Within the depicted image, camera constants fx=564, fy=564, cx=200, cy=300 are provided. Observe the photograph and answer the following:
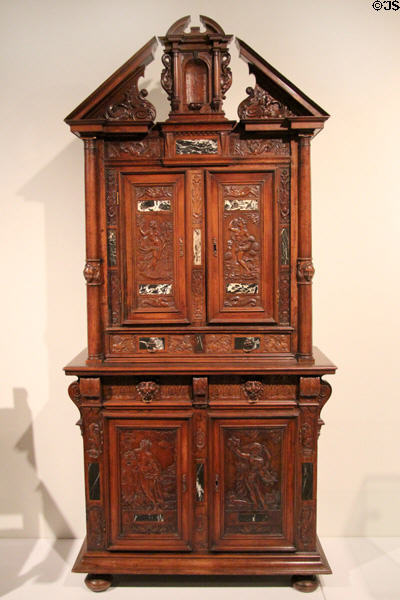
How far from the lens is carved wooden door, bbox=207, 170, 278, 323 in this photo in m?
2.88

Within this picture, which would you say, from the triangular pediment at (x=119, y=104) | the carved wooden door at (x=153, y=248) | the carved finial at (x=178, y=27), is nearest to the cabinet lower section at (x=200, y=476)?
the carved wooden door at (x=153, y=248)

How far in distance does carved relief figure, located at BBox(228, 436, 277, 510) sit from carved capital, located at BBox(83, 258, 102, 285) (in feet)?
3.53

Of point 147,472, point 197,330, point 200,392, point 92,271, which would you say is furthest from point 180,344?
point 147,472

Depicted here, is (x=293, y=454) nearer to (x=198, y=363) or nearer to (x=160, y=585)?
(x=198, y=363)

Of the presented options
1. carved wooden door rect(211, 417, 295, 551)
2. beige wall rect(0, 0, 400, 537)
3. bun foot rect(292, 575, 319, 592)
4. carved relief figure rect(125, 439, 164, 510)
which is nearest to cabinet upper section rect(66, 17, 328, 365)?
carved wooden door rect(211, 417, 295, 551)

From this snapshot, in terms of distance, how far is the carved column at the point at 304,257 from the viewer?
9.29 ft

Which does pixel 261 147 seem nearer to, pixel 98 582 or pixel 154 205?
pixel 154 205

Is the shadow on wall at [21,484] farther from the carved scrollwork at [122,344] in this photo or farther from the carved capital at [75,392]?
the carved scrollwork at [122,344]

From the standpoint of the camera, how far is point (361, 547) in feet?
11.5

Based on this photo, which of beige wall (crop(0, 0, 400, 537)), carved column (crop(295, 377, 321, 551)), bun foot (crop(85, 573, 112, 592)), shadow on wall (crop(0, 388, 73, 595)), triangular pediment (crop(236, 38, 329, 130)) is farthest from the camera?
shadow on wall (crop(0, 388, 73, 595))

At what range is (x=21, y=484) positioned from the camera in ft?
12.2

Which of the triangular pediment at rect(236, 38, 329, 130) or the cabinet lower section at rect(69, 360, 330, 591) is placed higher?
the triangular pediment at rect(236, 38, 329, 130)

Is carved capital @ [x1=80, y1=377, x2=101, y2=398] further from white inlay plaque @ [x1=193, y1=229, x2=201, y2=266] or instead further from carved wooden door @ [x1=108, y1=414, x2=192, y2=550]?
white inlay plaque @ [x1=193, y1=229, x2=201, y2=266]

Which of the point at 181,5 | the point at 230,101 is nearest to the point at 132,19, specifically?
the point at 181,5
